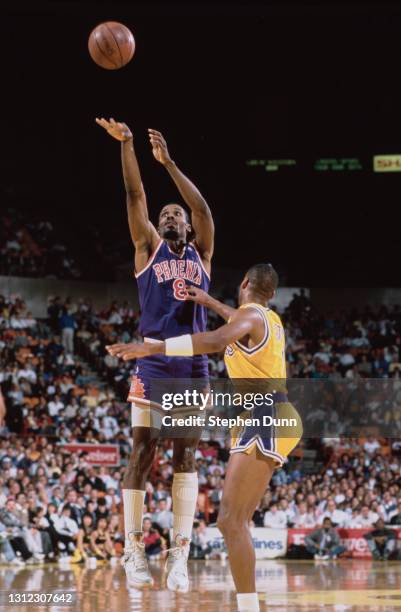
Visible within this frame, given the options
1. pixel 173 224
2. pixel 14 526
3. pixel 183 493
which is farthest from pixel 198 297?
pixel 14 526

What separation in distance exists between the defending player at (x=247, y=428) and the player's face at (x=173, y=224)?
0.66 metres

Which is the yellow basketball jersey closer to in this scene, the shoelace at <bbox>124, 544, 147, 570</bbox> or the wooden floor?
the shoelace at <bbox>124, 544, 147, 570</bbox>

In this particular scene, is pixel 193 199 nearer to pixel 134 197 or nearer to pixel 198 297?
pixel 134 197

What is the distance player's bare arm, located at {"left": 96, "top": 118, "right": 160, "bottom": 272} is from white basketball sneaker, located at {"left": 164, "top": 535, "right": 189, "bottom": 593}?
2.15 metres

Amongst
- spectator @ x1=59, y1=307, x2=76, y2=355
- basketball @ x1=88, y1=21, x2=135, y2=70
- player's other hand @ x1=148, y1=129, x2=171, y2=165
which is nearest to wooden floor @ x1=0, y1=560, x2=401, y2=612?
player's other hand @ x1=148, y1=129, x2=171, y2=165

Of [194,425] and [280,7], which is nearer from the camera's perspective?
[194,425]

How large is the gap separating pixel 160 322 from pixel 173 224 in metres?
0.79

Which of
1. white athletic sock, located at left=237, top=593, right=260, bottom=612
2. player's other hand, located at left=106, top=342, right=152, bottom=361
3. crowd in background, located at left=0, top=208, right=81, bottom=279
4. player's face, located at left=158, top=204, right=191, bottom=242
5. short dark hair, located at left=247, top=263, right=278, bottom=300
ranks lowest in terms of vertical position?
white athletic sock, located at left=237, top=593, right=260, bottom=612

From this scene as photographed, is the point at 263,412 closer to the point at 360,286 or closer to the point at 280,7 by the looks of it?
the point at 280,7

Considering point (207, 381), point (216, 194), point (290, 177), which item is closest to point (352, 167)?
point (290, 177)

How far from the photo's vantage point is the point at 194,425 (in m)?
7.50

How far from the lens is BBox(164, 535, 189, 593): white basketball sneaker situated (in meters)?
7.16

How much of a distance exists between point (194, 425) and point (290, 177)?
21428 mm

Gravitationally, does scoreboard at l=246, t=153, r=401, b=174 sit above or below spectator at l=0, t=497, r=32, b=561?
above
